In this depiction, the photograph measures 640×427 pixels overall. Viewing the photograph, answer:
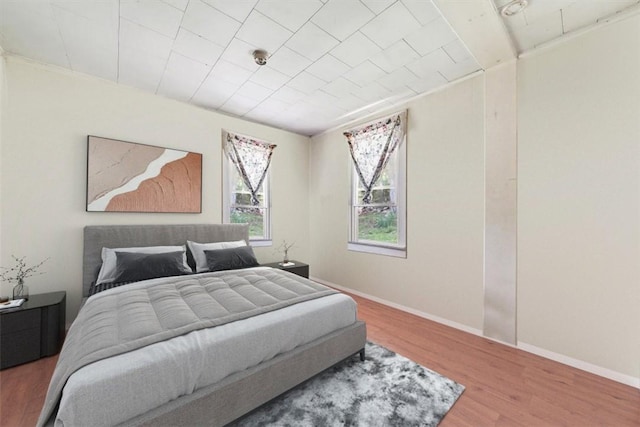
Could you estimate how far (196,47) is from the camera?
7.52ft

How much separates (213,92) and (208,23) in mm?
1209

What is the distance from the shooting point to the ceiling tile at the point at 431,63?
242 cm

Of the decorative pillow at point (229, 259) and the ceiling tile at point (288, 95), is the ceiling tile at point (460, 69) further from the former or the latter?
the decorative pillow at point (229, 259)

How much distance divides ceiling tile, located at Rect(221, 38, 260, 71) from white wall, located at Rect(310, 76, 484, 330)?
2.04m

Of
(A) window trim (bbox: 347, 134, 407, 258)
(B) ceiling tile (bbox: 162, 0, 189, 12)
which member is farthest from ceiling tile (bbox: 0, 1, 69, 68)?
(A) window trim (bbox: 347, 134, 407, 258)

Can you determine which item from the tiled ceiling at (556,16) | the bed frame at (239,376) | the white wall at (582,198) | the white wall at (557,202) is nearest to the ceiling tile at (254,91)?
the white wall at (557,202)

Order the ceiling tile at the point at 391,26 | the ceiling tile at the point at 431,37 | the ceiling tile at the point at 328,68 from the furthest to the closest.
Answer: the ceiling tile at the point at 328,68
the ceiling tile at the point at 431,37
the ceiling tile at the point at 391,26

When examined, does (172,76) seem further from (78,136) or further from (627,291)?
(627,291)

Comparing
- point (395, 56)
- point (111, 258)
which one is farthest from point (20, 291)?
point (395, 56)

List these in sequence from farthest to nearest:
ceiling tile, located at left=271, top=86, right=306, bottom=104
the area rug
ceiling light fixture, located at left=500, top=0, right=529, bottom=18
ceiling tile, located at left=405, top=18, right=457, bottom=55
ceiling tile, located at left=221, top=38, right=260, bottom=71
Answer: ceiling tile, located at left=271, top=86, right=306, bottom=104 < ceiling tile, located at left=221, top=38, right=260, bottom=71 < ceiling tile, located at left=405, top=18, right=457, bottom=55 < ceiling light fixture, located at left=500, top=0, right=529, bottom=18 < the area rug

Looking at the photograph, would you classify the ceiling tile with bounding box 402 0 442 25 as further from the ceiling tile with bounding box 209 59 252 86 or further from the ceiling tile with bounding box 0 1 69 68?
the ceiling tile with bounding box 0 1 69 68

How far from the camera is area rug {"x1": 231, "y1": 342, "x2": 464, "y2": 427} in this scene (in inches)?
60.9

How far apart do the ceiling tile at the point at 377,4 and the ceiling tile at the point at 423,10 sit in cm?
11

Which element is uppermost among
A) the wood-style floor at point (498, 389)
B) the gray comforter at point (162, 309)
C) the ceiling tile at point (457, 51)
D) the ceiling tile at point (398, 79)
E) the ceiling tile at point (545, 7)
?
the ceiling tile at point (545, 7)
